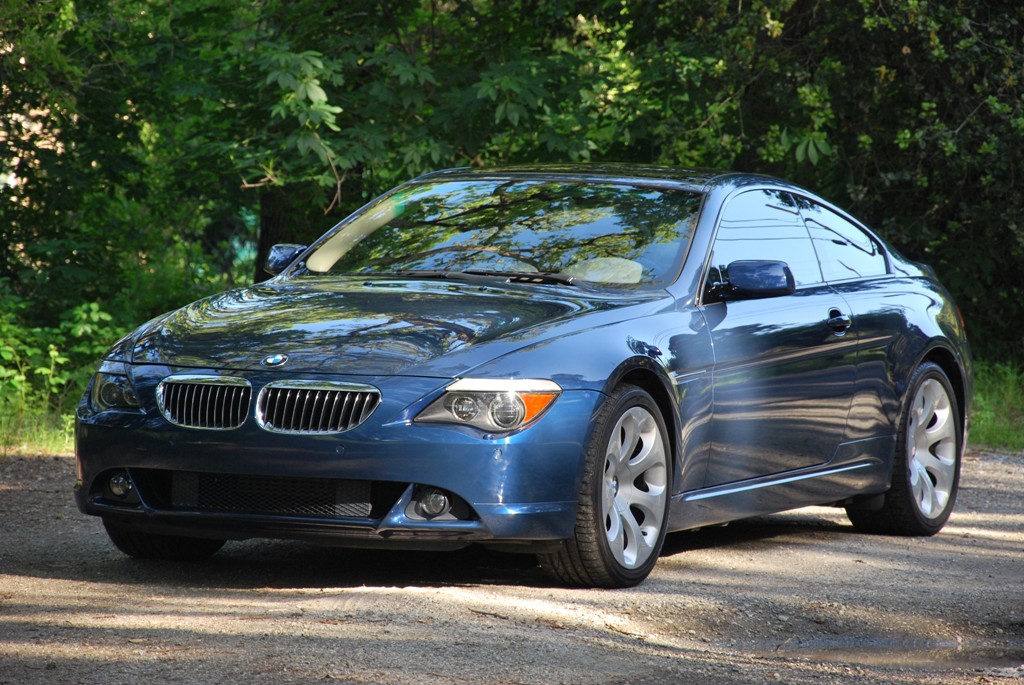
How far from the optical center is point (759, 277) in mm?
6355

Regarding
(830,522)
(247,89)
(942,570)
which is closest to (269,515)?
(942,570)

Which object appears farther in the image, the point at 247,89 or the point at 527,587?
the point at 247,89

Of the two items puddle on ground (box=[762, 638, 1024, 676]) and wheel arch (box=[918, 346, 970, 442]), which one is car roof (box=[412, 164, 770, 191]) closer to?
wheel arch (box=[918, 346, 970, 442])

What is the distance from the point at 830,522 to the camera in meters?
8.48

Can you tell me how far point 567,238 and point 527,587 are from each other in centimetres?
153

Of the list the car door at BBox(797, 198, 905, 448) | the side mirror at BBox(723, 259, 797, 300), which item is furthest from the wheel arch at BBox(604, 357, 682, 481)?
the car door at BBox(797, 198, 905, 448)

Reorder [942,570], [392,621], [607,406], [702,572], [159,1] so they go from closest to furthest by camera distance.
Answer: [392,621]
[607,406]
[702,572]
[942,570]
[159,1]

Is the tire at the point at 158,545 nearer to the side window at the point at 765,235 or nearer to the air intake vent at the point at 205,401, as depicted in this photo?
the air intake vent at the point at 205,401

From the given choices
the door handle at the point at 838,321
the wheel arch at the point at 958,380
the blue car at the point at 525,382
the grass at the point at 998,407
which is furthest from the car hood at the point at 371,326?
the grass at the point at 998,407

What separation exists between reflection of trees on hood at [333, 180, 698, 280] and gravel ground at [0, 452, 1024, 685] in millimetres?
1227

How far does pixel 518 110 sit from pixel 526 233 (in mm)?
5877

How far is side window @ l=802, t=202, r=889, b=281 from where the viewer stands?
7523mm

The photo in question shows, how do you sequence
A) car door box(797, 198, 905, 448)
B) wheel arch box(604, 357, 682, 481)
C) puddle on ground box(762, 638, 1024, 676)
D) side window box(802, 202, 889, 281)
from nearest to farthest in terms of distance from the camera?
1. puddle on ground box(762, 638, 1024, 676)
2. wheel arch box(604, 357, 682, 481)
3. car door box(797, 198, 905, 448)
4. side window box(802, 202, 889, 281)

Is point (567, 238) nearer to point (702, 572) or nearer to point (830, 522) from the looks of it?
point (702, 572)
